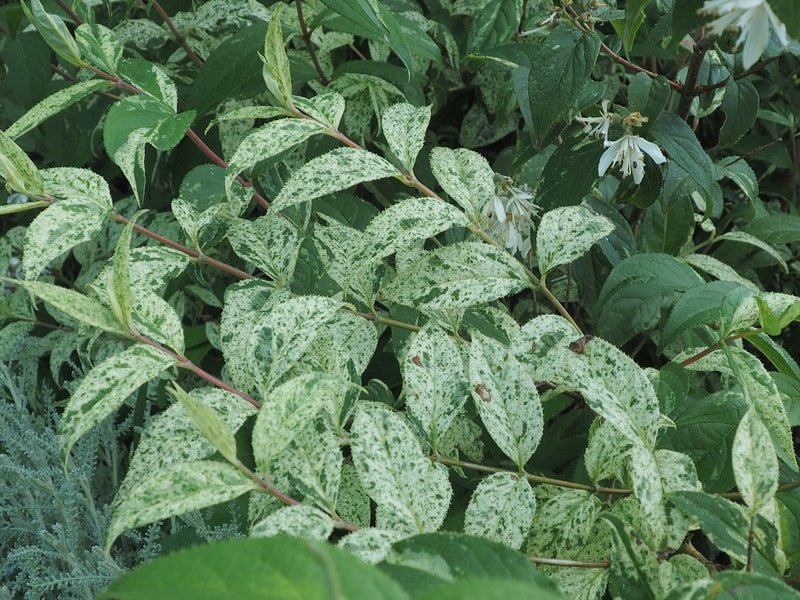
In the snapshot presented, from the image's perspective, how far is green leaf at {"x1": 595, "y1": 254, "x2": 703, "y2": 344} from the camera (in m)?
0.87

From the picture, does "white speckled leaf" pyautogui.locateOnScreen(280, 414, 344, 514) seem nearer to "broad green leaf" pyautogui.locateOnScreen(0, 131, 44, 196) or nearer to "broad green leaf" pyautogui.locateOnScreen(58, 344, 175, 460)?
"broad green leaf" pyautogui.locateOnScreen(58, 344, 175, 460)

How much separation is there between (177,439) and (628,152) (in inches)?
24.6

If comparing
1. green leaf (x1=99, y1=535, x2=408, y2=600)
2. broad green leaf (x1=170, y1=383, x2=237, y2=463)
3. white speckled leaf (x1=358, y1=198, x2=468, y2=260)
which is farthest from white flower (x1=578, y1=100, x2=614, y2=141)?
green leaf (x1=99, y1=535, x2=408, y2=600)

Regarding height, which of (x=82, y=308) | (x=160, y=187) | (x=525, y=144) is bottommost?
(x=160, y=187)

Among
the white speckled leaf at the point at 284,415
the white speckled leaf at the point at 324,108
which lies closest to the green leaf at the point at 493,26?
the white speckled leaf at the point at 324,108

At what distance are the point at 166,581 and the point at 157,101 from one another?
0.68m

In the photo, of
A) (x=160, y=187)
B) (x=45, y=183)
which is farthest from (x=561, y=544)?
(x=160, y=187)

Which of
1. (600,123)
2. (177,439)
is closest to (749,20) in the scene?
(600,123)

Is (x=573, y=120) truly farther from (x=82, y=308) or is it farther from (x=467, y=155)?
(x=82, y=308)

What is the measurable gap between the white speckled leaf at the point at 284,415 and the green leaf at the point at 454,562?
12 centimetres

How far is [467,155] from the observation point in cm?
84

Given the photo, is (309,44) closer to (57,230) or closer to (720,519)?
(57,230)

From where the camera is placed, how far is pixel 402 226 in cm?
73

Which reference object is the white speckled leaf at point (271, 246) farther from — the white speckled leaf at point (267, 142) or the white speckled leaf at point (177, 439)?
the white speckled leaf at point (177, 439)
